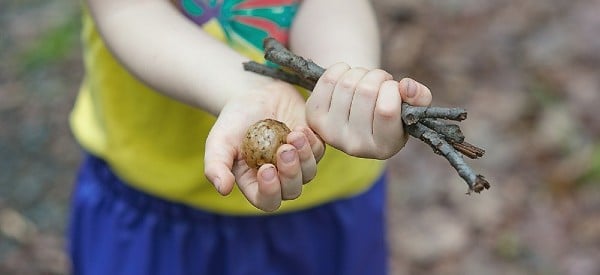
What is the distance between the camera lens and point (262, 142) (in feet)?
3.10

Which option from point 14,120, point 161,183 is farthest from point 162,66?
point 14,120

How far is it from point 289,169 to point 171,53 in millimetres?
295

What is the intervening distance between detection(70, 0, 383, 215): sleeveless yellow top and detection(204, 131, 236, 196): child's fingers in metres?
0.33

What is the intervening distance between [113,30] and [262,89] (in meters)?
0.23

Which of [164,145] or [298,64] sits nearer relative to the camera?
[298,64]

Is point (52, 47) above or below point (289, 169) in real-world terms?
below

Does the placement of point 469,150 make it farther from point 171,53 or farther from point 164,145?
point 164,145

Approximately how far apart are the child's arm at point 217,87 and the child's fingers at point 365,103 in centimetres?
5

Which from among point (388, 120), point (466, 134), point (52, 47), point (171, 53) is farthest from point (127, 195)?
point (52, 47)

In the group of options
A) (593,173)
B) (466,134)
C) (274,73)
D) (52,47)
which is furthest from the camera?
(52,47)

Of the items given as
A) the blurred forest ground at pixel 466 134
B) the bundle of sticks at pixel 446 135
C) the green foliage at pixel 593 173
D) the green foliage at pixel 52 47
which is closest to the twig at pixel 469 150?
the bundle of sticks at pixel 446 135

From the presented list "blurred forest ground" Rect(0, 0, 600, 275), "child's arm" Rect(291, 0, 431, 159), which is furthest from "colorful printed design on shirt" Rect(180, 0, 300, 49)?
"blurred forest ground" Rect(0, 0, 600, 275)

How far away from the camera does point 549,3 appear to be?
3.23 meters

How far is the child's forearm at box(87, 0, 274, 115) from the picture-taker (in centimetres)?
109
